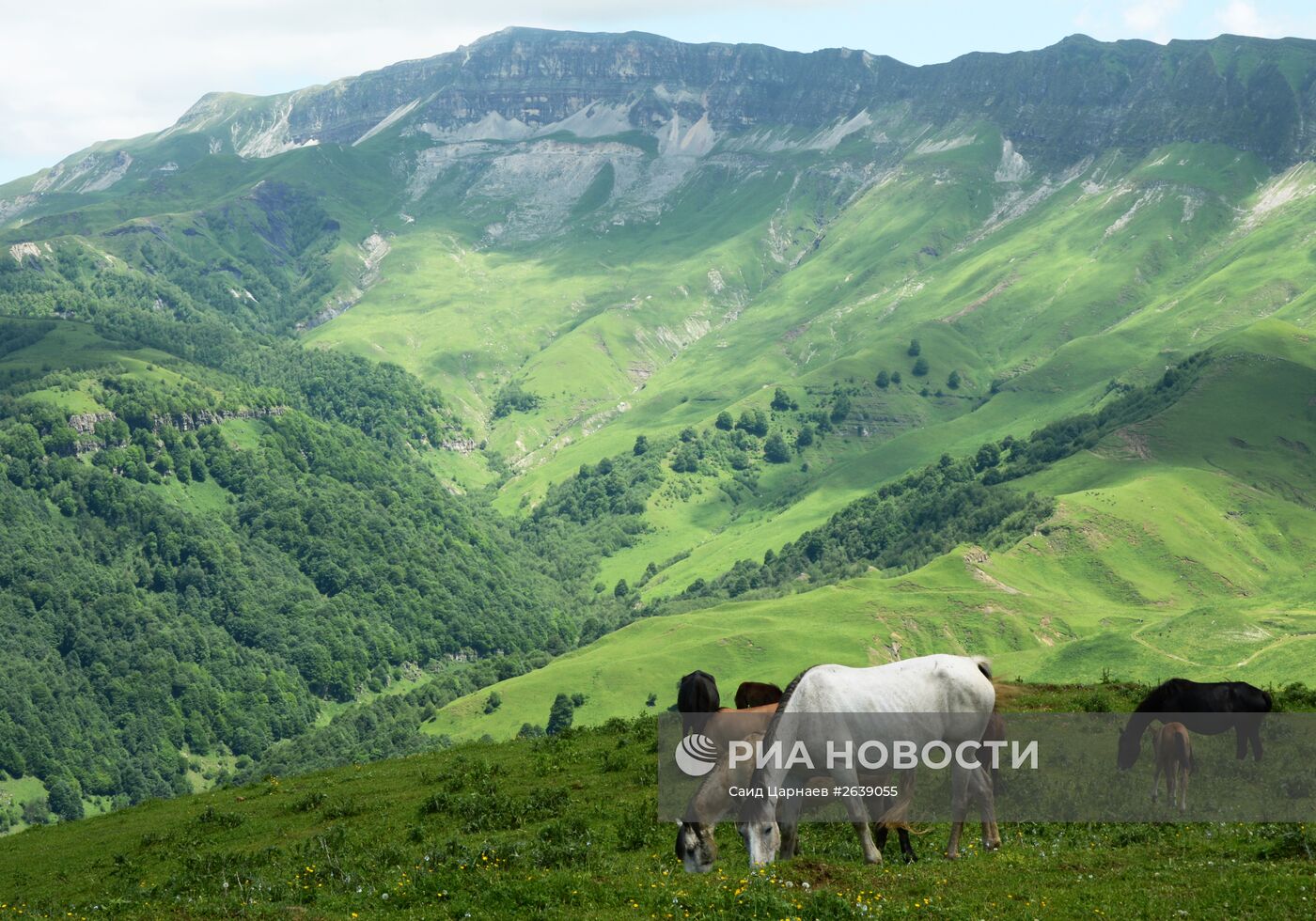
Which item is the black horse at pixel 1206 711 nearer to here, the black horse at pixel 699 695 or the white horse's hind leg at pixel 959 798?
the white horse's hind leg at pixel 959 798

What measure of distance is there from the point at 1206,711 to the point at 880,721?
16880 millimetres

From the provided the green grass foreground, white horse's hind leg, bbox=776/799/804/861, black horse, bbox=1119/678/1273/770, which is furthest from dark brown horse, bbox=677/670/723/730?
black horse, bbox=1119/678/1273/770

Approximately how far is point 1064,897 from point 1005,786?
11.8 meters

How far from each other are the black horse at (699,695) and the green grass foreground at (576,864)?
3.87 metres

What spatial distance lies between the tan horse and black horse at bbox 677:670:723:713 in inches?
546

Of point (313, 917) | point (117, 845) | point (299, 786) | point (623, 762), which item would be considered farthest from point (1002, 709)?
point (117, 845)

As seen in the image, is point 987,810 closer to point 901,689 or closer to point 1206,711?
point 901,689

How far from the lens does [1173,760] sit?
134ft

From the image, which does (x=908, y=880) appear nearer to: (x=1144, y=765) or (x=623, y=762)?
(x=1144, y=765)

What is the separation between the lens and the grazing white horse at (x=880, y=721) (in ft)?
109

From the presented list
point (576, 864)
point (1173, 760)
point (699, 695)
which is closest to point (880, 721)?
point (699, 695)

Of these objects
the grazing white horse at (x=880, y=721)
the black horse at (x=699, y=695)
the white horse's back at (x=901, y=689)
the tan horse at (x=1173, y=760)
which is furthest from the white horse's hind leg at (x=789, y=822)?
the tan horse at (x=1173, y=760)

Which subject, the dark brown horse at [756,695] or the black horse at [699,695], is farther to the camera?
the dark brown horse at [756,695]

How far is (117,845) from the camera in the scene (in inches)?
2324
